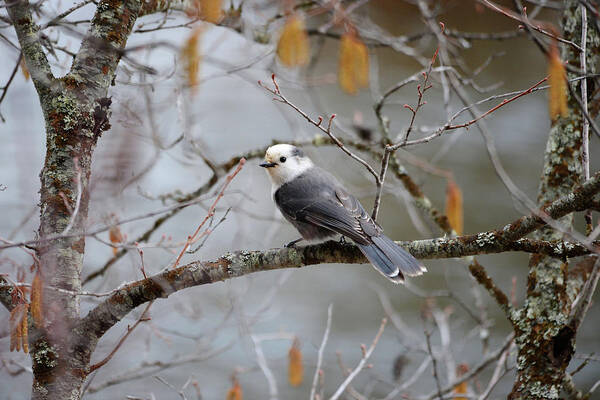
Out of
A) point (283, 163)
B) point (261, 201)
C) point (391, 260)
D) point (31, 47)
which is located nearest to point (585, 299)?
point (391, 260)

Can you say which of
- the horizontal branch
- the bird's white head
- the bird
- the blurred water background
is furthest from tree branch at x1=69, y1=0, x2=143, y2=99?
the bird's white head

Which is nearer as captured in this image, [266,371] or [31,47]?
[31,47]

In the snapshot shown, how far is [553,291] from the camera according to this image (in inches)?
111

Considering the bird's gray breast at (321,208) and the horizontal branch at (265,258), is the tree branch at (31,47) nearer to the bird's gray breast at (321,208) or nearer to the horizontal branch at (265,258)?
the horizontal branch at (265,258)

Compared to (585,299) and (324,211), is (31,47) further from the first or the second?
(585,299)

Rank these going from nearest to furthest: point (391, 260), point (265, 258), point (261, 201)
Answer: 1. point (265, 258)
2. point (391, 260)
3. point (261, 201)

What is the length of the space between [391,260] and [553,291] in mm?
700

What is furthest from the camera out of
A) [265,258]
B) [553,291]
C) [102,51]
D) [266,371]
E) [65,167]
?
[266,371]

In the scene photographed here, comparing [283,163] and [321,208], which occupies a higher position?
[283,163]

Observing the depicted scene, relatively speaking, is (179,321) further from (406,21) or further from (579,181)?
(406,21)

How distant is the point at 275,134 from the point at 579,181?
5918 millimetres

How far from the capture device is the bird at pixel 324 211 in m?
2.95

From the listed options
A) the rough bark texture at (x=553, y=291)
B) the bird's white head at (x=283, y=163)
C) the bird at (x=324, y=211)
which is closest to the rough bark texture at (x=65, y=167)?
the bird at (x=324, y=211)

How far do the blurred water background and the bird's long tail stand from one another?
701mm
